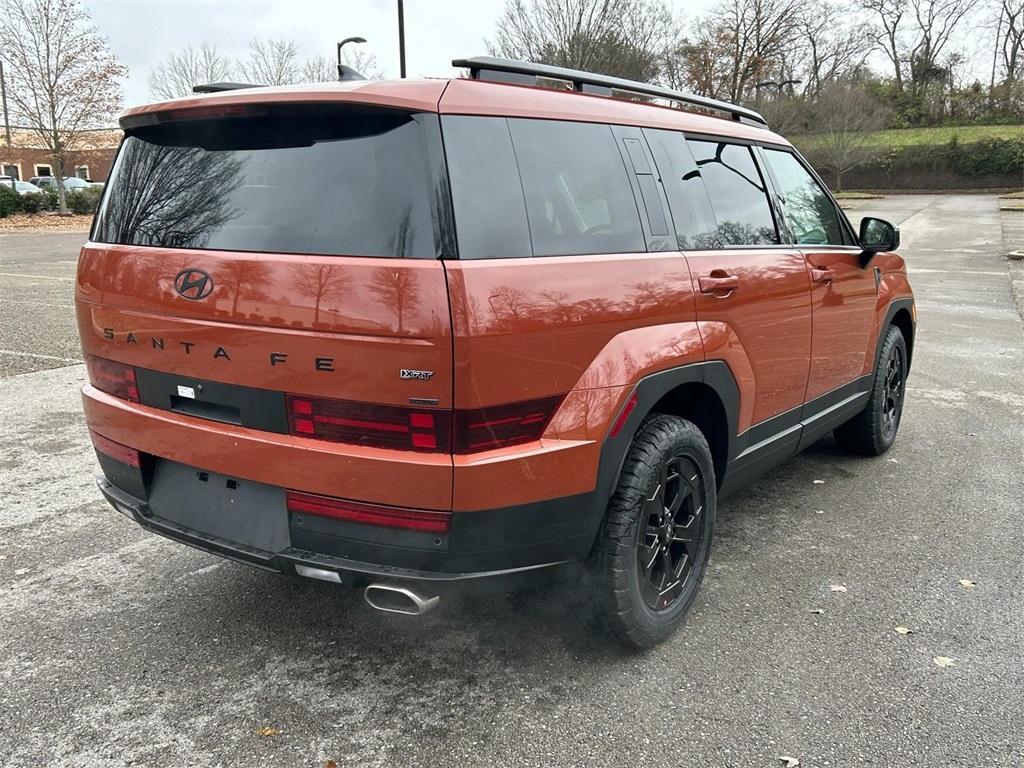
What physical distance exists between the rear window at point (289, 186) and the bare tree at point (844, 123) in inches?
1781

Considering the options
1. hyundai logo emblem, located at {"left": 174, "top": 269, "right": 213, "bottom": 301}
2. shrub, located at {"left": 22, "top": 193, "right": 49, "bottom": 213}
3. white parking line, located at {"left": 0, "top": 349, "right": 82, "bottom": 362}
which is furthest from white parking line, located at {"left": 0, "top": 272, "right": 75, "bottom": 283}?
shrub, located at {"left": 22, "top": 193, "right": 49, "bottom": 213}

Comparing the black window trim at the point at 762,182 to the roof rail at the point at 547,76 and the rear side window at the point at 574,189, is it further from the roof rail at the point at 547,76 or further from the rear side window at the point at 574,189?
the rear side window at the point at 574,189

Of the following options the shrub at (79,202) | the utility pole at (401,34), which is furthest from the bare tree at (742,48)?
the shrub at (79,202)

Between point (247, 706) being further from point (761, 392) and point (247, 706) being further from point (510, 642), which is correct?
point (761, 392)

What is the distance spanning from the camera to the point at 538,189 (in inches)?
94.7

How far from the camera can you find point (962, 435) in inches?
216

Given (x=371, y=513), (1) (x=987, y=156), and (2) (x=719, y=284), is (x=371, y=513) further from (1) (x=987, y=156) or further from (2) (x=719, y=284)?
(1) (x=987, y=156)

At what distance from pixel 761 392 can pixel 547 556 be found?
1.42 m

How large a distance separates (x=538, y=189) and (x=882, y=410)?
11.1ft

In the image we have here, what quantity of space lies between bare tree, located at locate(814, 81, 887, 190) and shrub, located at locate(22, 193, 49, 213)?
36472 millimetres

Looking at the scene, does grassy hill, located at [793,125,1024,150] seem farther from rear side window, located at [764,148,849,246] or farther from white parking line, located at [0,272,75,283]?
rear side window, located at [764,148,849,246]

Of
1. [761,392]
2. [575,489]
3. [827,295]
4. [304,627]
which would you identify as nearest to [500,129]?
[575,489]

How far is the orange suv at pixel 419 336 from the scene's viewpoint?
84.7 inches

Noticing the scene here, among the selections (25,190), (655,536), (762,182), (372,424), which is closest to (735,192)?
(762,182)
